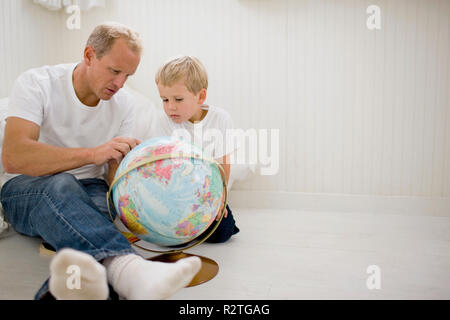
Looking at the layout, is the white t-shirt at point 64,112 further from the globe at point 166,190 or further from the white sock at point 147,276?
the white sock at point 147,276

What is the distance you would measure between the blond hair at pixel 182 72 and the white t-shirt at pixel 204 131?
0.20 meters

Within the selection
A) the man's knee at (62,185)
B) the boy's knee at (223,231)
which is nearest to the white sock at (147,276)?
the man's knee at (62,185)

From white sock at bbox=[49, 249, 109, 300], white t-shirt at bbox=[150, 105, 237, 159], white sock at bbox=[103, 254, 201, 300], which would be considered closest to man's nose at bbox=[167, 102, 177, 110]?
white t-shirt at bbox=[150, 105, 237, 159]

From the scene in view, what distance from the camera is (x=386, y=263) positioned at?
1755 mm

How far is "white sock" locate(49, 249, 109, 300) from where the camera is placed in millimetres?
1058

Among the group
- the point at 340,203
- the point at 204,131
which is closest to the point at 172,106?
the point at 204,131

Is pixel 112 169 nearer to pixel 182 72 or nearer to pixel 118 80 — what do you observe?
pixel 118 80

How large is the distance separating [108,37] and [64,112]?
1.39 ft

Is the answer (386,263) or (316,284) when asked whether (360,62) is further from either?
(316,284)

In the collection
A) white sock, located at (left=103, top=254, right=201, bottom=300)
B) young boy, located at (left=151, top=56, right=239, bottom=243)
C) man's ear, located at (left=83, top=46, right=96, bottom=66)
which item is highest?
man's ear, located at (left=83, top=46, right=96, bottom=66)

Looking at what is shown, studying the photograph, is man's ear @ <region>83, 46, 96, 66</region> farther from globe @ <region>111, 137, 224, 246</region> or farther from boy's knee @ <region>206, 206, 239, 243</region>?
boy's knee @ <region>206, 206, 239, 243</region>

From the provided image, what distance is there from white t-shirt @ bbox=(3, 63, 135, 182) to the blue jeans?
28 centimetres

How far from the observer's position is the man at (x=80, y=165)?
44.4 inches
